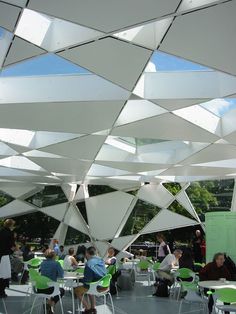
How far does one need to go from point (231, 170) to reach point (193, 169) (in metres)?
1.81

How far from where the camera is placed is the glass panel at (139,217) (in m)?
24.1

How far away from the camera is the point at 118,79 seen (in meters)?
7.80

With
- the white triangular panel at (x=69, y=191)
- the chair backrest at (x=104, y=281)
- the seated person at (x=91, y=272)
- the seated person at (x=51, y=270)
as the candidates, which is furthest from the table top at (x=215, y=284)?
the white triangular panel at (x=69, y=191)

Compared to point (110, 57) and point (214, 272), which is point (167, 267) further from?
point (110, 57)

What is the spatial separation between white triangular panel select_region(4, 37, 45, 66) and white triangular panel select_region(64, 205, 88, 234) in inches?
717

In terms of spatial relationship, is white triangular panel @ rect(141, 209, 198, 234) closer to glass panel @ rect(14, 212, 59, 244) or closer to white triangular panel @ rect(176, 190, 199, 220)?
white triangular panel @ rect(176, 190, 199, 220)

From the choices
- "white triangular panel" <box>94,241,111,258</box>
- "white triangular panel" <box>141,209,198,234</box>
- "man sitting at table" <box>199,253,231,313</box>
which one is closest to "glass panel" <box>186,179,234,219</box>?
"white triangular panel" <box>141,209,198,234</box>

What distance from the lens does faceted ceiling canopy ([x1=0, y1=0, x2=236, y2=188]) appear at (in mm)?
5641

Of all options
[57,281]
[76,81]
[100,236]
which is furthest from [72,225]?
[76,81]

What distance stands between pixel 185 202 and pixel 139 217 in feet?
9.32

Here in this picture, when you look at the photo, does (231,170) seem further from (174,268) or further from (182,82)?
(182,82)

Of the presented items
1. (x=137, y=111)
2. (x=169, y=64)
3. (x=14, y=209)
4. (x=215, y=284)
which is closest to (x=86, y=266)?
(x=215, y=284)

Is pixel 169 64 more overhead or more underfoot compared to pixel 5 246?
more overhead

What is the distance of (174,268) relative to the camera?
1341 centimetres
